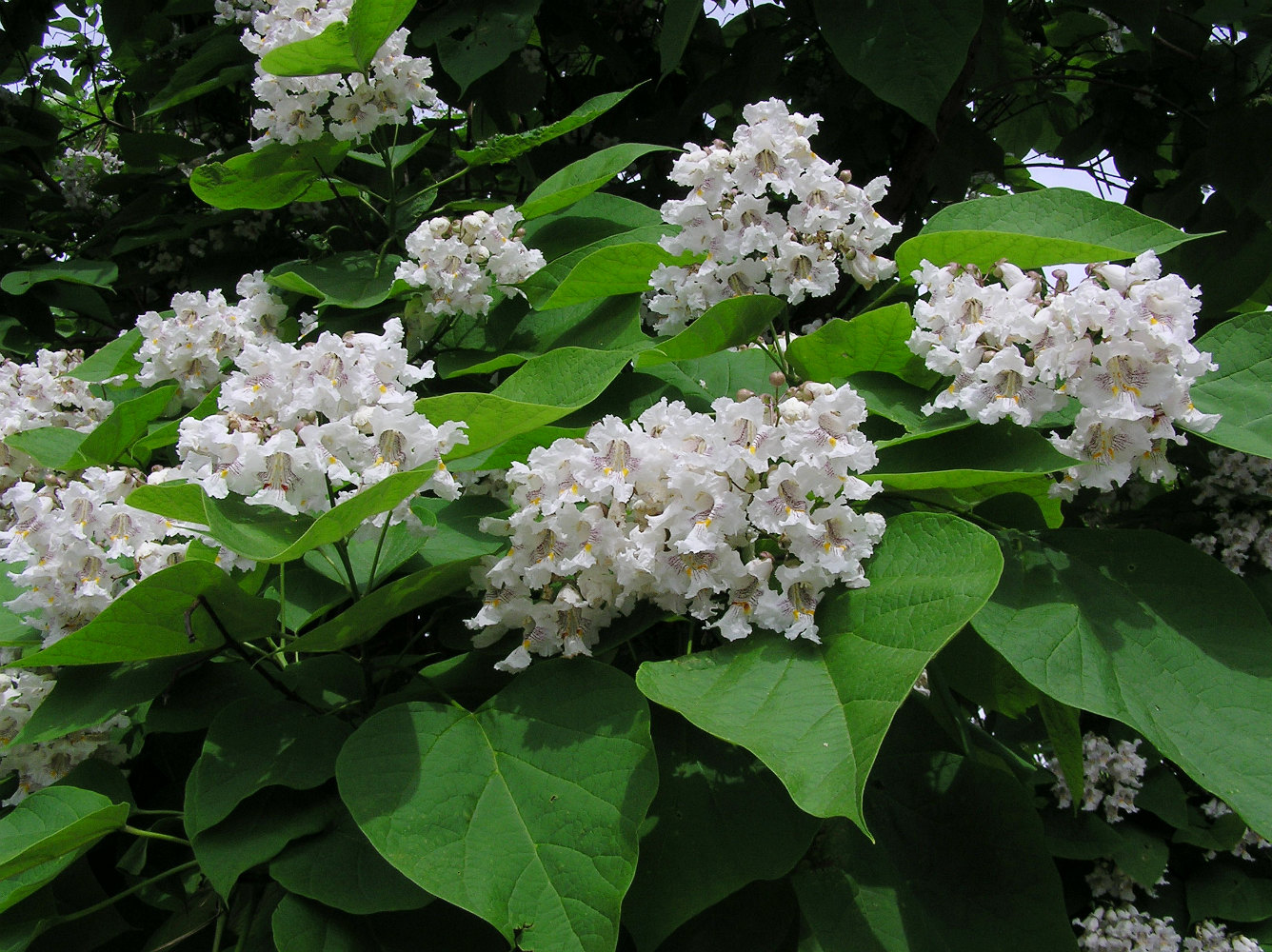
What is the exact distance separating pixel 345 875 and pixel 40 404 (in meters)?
1.52

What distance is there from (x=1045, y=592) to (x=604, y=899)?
2.45 ft

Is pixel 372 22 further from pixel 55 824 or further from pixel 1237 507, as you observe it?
pixel 1237 507

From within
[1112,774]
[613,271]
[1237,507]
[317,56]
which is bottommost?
[1112,774]

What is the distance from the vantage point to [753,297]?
57.6 inches

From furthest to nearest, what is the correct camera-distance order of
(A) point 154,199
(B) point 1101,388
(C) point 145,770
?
(A) point 154,199 < (C) point 145,770 < (B) point 1101,388

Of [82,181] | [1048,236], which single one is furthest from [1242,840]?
[82,181]

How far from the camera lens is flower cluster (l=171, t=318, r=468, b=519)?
1248mm

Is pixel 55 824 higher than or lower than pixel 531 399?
lower

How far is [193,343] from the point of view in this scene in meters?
2.06

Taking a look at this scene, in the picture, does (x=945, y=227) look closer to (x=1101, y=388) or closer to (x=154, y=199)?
(x=1101, y=388)

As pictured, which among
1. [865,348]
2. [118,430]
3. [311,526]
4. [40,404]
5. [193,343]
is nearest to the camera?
[311,526]

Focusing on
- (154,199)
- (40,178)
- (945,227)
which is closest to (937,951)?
(945,227)

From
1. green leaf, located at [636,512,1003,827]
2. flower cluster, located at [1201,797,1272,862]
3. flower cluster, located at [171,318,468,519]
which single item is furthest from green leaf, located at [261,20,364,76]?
flower cluster, located at [1201,797,1272,862]

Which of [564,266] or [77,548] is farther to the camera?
[564,266]
